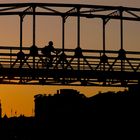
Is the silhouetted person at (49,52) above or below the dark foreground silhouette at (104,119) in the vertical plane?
above

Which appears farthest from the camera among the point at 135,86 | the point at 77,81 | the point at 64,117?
the point at 64,117

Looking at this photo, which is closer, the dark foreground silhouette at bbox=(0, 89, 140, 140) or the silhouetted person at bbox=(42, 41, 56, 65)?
the silhouetted person at bbox=(42, 41, 56, 65)

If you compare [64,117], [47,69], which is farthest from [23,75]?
[64,117]

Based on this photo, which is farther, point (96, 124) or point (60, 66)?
point (96, 124)

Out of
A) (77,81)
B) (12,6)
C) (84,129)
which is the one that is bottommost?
(84,129)

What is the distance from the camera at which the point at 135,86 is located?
5497cm

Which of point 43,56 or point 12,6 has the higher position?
point 12,6

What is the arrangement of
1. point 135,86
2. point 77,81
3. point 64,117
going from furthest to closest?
1. point 64,117
2. point 135,86
3. point 77,81

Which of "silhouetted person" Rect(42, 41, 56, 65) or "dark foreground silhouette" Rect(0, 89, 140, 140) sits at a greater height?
"silhouetted person" Rect(42, 41, 56, 65)

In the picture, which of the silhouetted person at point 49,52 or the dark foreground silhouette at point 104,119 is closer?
the silhouetted person at point 49,52

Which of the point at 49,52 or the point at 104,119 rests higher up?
the point at 49,52

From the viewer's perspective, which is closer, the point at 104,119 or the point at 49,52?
the point at 49,52

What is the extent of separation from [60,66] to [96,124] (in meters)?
6.07

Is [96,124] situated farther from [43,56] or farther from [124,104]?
[43,56]
